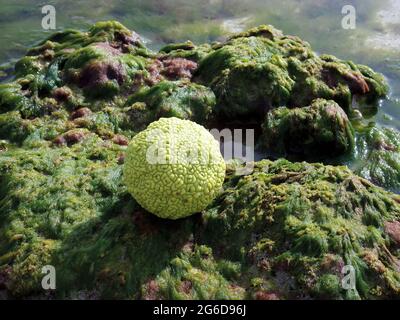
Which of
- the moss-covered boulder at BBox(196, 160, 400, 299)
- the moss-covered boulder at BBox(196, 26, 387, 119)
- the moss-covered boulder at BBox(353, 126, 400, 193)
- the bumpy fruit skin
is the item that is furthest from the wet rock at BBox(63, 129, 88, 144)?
the moss-covered boulder at BBox(353, 126, 400, 193)

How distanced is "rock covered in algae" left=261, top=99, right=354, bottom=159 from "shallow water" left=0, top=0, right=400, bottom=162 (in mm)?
2745

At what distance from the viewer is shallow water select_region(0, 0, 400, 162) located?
9.11m

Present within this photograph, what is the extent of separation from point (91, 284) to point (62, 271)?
0.31 m

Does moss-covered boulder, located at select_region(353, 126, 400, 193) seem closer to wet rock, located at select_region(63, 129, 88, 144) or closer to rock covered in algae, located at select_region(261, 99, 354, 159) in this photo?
rock covered in algae, located at select_region(261, 99, 354, 159)

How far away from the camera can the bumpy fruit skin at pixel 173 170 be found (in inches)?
175

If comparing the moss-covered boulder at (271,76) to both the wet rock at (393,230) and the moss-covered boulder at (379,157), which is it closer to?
the moss-covered boulder at (379,157)

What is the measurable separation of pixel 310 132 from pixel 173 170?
2421 mm

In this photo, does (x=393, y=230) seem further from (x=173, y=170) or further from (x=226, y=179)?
(x=173, y=170)

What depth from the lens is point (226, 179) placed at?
5.21 meters

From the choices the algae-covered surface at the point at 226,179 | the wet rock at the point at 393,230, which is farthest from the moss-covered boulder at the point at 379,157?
the wet rock at the point at 393,230
